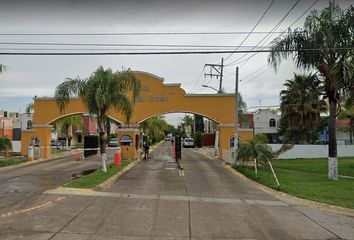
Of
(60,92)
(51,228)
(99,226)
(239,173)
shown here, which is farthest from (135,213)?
(239,173)

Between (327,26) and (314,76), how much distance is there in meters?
3.97

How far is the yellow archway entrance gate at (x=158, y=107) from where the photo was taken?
133 feet

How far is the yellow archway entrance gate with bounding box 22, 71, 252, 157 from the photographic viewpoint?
133 ft

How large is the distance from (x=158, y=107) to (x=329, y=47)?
2126cm

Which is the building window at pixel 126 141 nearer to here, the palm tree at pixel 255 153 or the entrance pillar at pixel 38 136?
the entrance pillar at pixel 38 136

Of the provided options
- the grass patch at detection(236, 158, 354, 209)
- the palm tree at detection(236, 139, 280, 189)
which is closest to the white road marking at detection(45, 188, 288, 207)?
the grass patch at detection(236, 158, 354, 209)

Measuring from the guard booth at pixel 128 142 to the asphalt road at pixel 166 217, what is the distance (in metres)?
21.1

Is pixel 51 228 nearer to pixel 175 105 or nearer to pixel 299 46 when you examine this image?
pixel 299 46

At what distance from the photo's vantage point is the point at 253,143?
2797 centimetres

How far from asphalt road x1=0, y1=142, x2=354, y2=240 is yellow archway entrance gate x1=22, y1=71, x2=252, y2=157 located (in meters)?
23.2

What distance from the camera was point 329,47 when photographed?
21.8 meters

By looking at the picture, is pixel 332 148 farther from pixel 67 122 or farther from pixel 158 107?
pixel 67 122

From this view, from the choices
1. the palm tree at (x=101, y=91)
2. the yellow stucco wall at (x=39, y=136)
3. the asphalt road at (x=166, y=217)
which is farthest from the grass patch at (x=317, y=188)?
the yellow stucco wall at (x=39, y=136)

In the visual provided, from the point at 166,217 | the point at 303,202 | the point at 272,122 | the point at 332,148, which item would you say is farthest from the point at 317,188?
the point at 272,122
